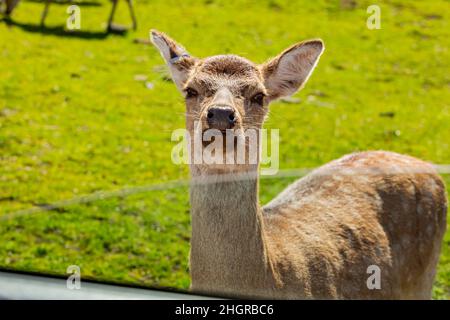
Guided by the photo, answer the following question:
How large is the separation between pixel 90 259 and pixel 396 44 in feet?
39.1

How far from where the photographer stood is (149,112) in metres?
10.9

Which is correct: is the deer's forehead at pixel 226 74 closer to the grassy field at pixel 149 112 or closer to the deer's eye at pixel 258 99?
the deer's eye at pixel 258 99

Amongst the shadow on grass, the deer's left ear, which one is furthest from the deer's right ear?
the shadow on grass

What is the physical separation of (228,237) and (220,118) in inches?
23.9

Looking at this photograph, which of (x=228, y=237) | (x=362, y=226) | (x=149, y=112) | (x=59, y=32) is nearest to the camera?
(x=228, y=237)

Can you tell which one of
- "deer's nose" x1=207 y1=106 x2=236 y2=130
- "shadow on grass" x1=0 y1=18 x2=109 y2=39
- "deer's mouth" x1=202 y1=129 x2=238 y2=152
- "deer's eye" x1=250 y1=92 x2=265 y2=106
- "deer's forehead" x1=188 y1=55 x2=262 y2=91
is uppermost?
"shadow on grass" x1=0 y1=18 x2=109 y2=39

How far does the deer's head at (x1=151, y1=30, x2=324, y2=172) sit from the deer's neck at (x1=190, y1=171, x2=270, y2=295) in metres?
0.11

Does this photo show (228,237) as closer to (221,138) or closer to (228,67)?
(221,138)

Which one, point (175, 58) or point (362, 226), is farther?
point (362, 226)

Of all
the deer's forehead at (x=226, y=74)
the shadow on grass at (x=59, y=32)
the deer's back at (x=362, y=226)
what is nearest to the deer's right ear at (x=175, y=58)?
the deer's forehead at (x=226, y=74)

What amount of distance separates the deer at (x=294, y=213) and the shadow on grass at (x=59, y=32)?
39.7 feet

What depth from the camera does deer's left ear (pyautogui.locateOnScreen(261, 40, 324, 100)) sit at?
3598 mm

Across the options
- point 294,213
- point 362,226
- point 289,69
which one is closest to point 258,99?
point 289,69

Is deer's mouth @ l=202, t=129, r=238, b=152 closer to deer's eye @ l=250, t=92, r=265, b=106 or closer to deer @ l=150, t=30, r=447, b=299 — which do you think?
deer @ l=150, t=30, r=447, b=299
